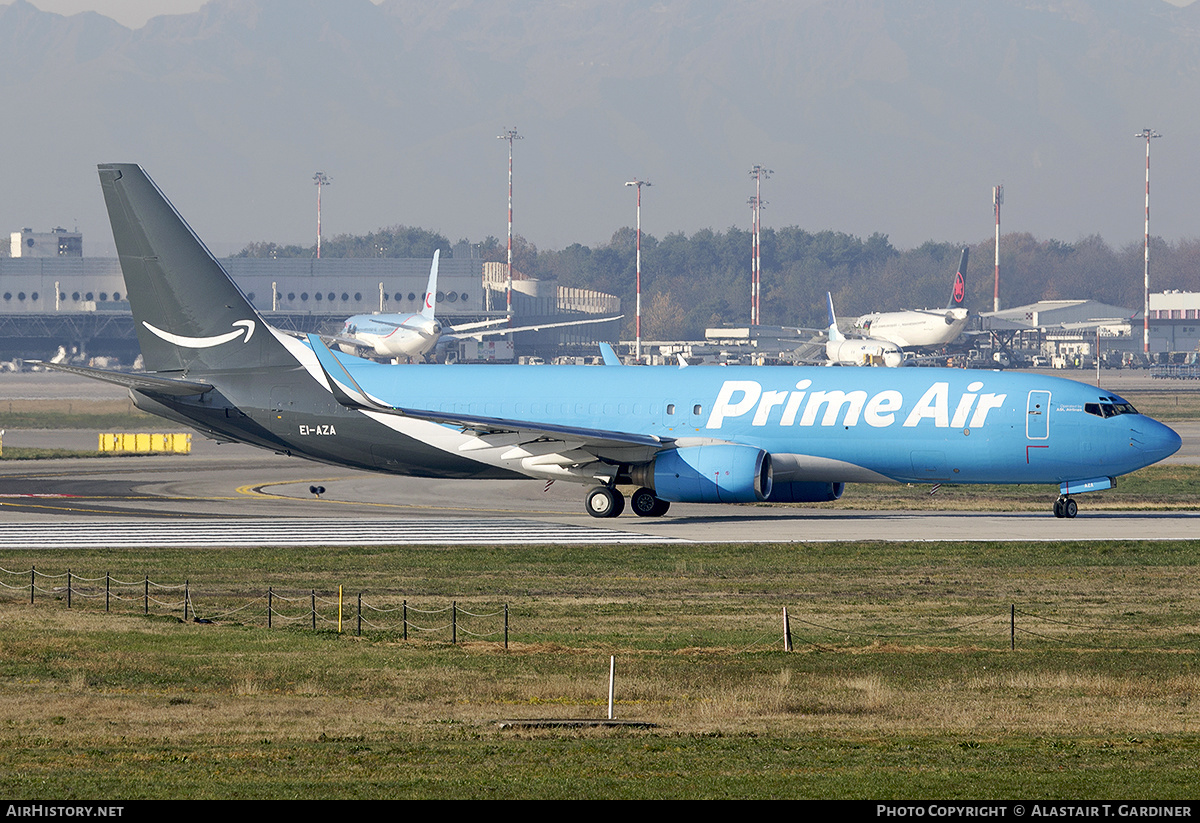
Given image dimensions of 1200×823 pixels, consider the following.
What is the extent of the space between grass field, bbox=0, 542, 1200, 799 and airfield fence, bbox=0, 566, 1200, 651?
150 mm

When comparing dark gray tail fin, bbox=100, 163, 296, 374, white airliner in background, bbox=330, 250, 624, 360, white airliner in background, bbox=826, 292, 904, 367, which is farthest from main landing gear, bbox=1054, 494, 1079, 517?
white airliner in background, bbox=330, 250, 624, 360

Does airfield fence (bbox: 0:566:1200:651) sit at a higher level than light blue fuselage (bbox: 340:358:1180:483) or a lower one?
lower

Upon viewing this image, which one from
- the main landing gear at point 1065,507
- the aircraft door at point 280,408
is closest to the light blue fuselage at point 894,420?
the main landing gear at point 1065,507

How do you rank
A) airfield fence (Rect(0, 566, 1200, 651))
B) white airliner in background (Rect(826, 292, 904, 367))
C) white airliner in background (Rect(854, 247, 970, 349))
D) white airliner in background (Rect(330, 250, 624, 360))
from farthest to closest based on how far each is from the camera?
white airliner in background (Rect(854, 247, 970, 349)), white airliner in background (Rect(826, 292, 904, 367)), white airliner in background (Rect(330, 250, 624, 360)), airfield fence (Rect(0, 566, 1200, 651))

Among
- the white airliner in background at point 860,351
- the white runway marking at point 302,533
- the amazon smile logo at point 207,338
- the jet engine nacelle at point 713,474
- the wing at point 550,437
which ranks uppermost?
the white airliner in background at point 860,351

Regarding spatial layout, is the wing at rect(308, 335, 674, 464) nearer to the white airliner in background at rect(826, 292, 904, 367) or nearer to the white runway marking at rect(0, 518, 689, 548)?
the white runway marking at rect(0, 518, 689, 548)

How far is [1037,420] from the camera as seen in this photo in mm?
44531

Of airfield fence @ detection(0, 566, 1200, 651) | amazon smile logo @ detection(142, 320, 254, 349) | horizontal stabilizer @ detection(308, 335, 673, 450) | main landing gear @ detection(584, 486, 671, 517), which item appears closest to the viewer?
airfield fence @ detection(0, 566, 1200, 651)

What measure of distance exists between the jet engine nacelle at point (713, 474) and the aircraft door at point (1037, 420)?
828cm

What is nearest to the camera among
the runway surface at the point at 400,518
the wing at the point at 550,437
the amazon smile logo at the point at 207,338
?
the runway surface at the point at 400,518

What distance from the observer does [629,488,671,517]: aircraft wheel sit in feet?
157

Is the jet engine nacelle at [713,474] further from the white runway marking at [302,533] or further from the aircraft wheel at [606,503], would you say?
the white runway marking at [302,533]

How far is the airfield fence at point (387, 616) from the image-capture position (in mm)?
28578
